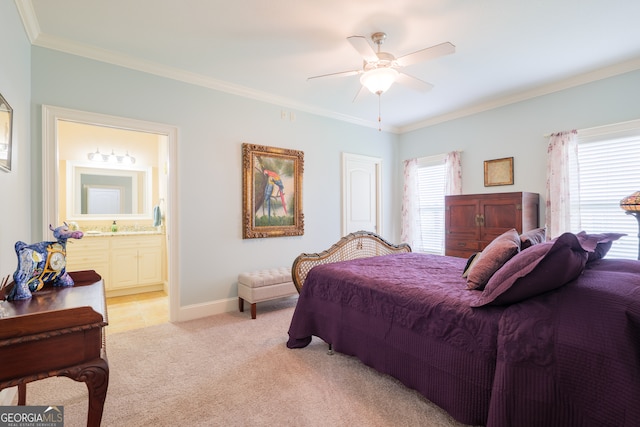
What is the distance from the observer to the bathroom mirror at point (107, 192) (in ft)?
15.1

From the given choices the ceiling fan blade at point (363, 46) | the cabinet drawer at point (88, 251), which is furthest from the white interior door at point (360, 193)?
the cabinet drawer at point (88, 251)

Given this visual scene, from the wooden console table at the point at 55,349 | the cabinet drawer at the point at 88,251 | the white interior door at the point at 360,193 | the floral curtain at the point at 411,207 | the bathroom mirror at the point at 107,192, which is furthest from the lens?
the floral curtain at the point at 411,207

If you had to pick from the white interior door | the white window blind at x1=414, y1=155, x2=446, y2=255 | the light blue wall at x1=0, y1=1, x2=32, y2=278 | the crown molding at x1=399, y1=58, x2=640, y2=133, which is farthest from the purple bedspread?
the white window blind at x1=414, y1=155, x2=446, y2=255

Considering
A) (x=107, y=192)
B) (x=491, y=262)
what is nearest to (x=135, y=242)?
(x=107, y=192)

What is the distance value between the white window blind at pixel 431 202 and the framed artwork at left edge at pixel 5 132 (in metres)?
5.02

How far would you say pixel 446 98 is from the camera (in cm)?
413

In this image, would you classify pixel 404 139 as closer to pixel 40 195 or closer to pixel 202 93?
pixel 202 93

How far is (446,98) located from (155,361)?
179 inches

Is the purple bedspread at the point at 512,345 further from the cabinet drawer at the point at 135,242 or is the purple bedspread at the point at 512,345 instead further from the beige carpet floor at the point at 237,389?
the cabinet drawer at the point at 135,242

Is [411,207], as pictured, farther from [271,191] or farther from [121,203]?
[121,203]

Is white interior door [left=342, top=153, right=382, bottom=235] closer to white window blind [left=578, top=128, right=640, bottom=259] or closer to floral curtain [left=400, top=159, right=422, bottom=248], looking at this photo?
floral curtain [left=400, top=159, right=422, bottom=248]

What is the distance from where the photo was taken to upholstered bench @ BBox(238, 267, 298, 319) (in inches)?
135

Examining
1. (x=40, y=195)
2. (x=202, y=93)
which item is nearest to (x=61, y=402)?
(x=40, y=195)

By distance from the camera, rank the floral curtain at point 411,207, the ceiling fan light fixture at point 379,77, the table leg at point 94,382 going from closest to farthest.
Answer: the table leg at point 94,382, the ceiling fan light fixture at point 379,77, the floral curtain at point 411,207
